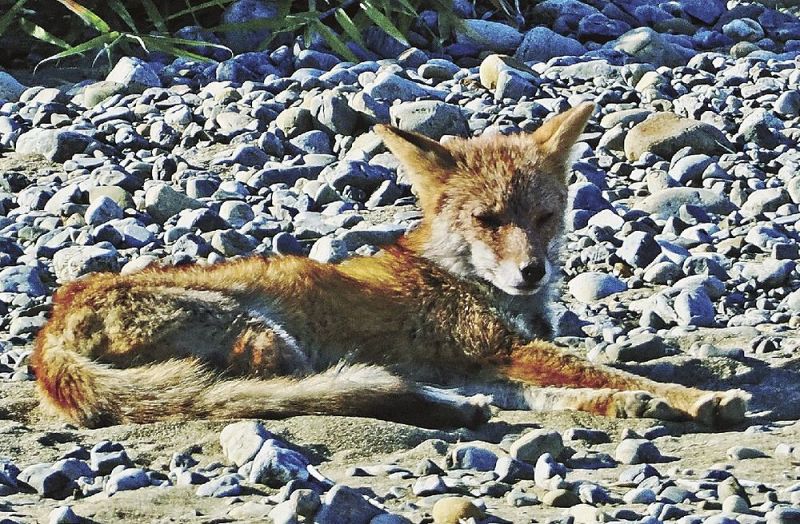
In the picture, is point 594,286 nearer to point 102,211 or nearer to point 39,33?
point 102,211

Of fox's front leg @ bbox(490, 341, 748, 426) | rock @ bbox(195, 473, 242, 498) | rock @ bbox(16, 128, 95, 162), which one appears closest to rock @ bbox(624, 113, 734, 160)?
fox's front leg @ bbox(490, 341, 748, 426)

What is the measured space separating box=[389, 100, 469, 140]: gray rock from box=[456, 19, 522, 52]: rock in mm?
2679

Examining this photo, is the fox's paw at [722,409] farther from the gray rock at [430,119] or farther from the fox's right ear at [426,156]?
the gray rock at [430,119]

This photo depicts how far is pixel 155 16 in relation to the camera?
12.0m

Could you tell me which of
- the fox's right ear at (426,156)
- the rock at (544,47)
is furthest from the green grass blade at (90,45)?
the fox's right ear at (426,156)

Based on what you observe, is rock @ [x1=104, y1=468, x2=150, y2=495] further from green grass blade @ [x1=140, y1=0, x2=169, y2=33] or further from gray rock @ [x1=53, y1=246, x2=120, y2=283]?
green grass blade @ [x1=140, y1=0, x2=169, y2=33]

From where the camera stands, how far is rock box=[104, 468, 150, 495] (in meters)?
4.20

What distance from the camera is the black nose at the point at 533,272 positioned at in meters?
6.29

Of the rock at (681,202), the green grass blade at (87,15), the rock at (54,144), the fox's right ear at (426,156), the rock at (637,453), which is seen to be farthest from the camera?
the green grass blade at (87,15)

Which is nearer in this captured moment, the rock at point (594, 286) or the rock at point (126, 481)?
the rock at point (126, 481)

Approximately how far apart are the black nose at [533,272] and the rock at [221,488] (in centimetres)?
249

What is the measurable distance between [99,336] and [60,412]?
14.4 inches

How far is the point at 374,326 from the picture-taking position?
6383mm

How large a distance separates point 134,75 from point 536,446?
7480mm
